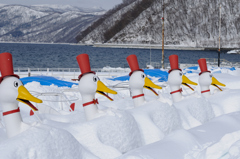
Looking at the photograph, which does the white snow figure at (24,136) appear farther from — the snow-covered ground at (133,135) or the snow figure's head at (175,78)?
the snow figure's head at (175,78)

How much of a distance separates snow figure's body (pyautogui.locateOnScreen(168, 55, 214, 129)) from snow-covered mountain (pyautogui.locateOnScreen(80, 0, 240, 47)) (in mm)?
104017

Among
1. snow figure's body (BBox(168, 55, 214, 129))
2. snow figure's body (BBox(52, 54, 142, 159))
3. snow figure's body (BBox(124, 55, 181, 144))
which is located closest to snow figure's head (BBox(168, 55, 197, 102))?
snow figure's body (BBox(168, 55, 214, 129))

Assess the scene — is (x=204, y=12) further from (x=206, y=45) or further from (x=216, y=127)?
(x=216, y=127)

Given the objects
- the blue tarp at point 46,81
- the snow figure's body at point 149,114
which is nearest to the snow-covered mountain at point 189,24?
the blue tarp at point 46,81

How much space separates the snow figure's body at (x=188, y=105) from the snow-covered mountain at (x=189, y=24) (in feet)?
341

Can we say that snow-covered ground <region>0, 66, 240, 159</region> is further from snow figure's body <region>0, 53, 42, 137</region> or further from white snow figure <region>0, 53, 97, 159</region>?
snow figure's body <region>0, 53, 42, 137</region>

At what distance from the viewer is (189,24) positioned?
112 metres

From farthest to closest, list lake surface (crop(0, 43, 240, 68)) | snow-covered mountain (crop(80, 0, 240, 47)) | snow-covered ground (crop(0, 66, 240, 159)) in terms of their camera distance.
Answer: snow-covered mountain (crop(80, 0, 240, 47)), lake surface (crop(0, 43, 240, 68)), snow-covered ground (crop(0, 66, 240, 159))

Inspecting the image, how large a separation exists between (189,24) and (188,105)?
11003 centimetres

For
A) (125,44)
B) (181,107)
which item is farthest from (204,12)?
(181,107)

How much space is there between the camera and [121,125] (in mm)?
4594

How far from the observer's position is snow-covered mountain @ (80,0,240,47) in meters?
107

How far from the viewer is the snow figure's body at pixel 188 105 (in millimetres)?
6230

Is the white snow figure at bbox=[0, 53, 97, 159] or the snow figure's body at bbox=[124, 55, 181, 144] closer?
the white snow figure at bbox=[0, 53, 97, 159]
